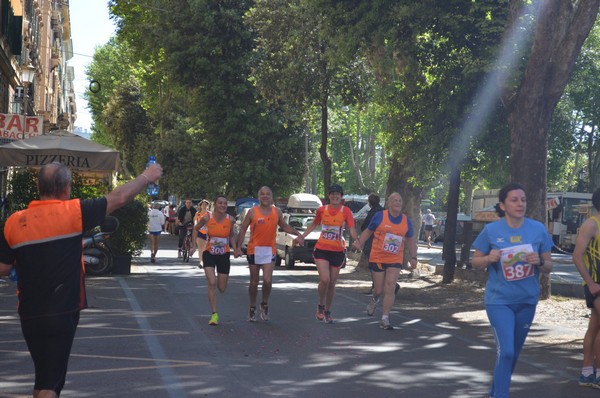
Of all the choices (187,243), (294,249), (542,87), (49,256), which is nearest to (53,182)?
(49,256)

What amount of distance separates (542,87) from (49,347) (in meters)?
14.3

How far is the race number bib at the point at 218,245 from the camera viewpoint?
13.7 meters

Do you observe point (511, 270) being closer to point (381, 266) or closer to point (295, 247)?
point (381, 266)

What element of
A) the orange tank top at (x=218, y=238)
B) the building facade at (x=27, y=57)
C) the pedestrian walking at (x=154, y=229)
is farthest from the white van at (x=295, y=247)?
the orange tank top at (x=218, y=238)

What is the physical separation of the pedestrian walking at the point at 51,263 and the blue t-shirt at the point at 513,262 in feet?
9.73

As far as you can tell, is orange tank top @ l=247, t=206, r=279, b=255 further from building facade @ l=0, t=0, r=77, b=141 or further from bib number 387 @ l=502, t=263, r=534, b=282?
building facade @ l=0, t=0, r=77, b=141

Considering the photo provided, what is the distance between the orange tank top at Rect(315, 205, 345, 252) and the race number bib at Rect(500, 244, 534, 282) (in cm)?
680

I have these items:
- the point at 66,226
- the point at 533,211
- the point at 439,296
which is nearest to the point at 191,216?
the point at 439,296

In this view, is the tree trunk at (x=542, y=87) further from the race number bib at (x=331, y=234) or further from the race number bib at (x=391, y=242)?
the race number bib at (x=391, y=242)

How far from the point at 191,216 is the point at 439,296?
37.1ft

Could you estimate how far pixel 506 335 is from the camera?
736 centimetres

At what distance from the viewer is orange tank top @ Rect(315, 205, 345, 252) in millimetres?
14305

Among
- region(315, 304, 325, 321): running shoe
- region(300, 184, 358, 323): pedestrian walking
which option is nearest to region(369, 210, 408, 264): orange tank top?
region(300, 184, 358, 323): pedestrian walking

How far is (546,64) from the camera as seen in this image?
18.2 metres
